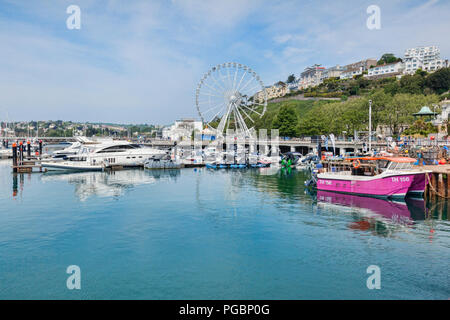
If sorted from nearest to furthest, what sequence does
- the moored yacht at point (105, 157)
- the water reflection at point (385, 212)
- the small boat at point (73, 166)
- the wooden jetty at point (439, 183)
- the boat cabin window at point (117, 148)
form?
the water reflection at point (385, 212), the wooden jetty at point (439, 183), the small boat at point (73, 166), the moored yacht at point (105, 157), the boat cabin window at point (117, 148)

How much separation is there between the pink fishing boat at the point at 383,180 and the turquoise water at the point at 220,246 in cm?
236

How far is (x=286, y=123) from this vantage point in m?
114

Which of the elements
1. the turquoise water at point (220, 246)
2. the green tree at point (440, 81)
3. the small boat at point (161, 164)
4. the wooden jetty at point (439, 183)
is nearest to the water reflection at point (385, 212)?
the turquoise water at point (220, 246)

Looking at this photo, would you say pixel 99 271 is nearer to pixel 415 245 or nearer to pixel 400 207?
pixel 415 245

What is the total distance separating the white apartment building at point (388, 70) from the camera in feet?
609

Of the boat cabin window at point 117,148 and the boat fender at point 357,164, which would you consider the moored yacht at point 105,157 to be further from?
the boat fender at point 357,164

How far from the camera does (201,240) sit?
25.2 m

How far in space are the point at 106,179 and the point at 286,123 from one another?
69401 mm

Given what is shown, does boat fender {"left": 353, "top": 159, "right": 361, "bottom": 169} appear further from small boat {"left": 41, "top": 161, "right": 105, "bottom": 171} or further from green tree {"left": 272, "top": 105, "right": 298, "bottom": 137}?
green tree {"left": 272, "top": 105, "right": 298, "bottom": 137}

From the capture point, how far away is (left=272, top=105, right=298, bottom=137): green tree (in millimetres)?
113812

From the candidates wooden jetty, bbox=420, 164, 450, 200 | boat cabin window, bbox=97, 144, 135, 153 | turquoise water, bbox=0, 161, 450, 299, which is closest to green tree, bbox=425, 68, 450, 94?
wooden jetty, bbox=420, 164, 450, 200

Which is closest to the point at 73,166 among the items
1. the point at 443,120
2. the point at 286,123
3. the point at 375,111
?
the point at 286,123

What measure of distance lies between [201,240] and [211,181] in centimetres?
3230
